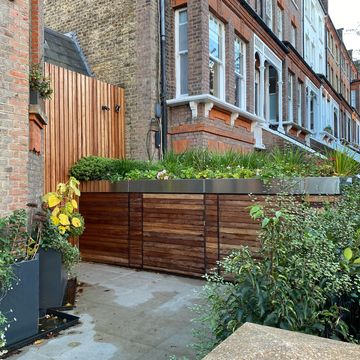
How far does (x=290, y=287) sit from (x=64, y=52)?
29.3ft

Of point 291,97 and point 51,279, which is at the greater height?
point 291,97

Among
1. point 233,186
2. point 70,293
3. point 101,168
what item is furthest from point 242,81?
point 70,293

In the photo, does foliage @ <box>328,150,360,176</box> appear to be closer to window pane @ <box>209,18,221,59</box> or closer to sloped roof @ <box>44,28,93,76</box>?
window pane @ <box>209,18,221,59</box>

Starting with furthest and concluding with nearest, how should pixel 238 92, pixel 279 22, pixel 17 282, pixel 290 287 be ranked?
pixel 279 22 < pixel 238 92 < pixel 17 282 < pixel 290 287

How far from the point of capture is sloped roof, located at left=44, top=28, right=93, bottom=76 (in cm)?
894

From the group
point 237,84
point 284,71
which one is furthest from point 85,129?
point 284,71

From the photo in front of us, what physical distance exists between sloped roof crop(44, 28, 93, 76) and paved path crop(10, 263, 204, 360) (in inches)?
220

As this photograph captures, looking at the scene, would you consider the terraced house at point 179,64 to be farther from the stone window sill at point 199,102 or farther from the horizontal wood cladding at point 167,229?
the horizontal wood cladding at point 167,229

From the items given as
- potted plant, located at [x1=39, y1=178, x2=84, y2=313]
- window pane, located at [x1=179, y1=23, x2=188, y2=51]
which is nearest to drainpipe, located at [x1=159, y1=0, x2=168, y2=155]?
window pane, located at [x1=179, y1=23, x2=188, y2=51]

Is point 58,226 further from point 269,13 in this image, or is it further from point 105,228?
point 269,13

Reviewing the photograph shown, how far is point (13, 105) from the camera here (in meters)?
3.89

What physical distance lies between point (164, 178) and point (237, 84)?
6168 millimetres

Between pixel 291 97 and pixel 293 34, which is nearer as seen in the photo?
pixel 291 97

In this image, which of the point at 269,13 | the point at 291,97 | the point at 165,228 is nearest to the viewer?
the point at 165,228
